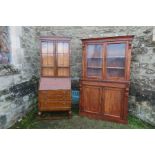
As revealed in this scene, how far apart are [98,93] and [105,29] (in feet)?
5.71

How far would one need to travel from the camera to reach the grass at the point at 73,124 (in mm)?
3056

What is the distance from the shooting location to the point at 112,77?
3172 millimetres

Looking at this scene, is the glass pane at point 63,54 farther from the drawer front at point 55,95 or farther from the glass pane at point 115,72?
the glass pane at point 115,72

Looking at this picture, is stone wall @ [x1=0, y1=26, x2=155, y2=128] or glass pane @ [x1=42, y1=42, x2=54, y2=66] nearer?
stone wall @ [x1=0, y1=26, x2=155, y2=128]

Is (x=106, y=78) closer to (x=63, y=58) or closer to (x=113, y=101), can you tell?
(x=113, y=101)

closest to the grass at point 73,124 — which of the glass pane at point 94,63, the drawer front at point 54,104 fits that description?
the drawer front at point 54,104

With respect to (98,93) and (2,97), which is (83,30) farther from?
(2,97)

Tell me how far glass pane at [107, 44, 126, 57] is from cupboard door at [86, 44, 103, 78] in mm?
196

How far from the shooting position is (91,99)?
11.1 ft

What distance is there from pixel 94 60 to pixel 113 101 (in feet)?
3.25

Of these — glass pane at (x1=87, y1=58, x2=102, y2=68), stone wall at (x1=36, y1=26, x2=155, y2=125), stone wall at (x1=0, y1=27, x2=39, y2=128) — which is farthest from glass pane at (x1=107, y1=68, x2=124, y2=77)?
stone wall at (x1=0, y1=27, x2=39, y2=128)

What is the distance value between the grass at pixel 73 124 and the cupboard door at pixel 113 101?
22 centimetres

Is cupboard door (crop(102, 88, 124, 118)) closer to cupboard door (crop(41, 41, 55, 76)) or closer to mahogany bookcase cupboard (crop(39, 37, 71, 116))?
mahogany bookcase cupboard (crop(39, 37, 71, 116))

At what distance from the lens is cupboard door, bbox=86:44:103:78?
327 cm
